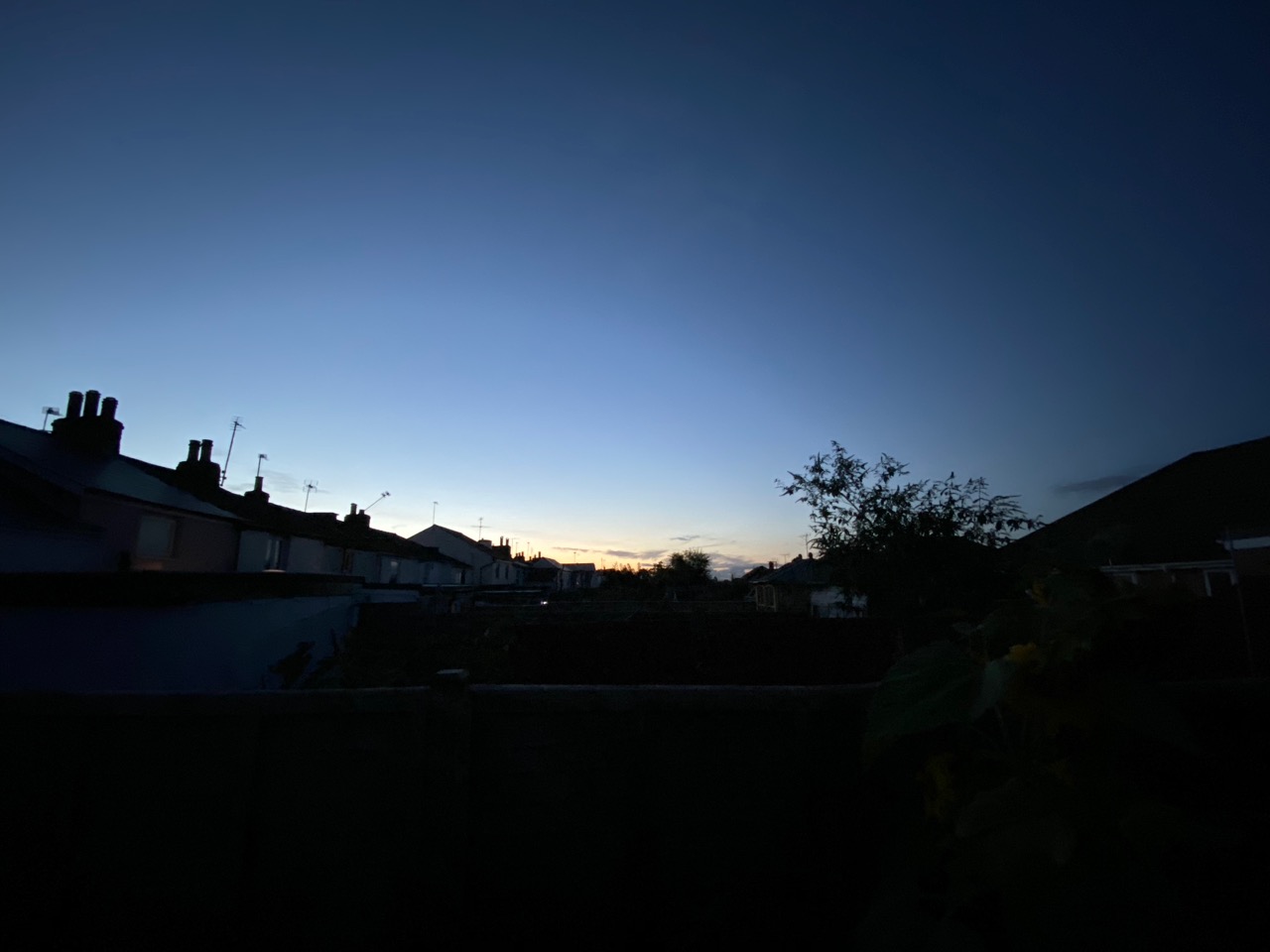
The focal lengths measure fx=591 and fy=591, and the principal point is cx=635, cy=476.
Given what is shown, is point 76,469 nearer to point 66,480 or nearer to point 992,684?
point 66,480

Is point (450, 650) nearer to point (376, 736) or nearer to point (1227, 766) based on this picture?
point (376, 736)

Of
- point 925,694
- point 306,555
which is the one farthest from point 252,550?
point 925,694

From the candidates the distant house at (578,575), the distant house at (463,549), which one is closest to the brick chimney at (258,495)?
the distant house at (463,549)

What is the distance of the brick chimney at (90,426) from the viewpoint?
18.9 metres

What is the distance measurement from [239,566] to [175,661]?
1776cm

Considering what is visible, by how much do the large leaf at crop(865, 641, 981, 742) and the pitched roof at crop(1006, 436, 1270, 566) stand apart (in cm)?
1078

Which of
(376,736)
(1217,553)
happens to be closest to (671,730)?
(376,736)

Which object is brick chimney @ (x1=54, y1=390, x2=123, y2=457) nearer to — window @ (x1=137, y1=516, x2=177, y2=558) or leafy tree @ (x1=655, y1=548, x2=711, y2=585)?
window @ (x1=137, y1=516, x2=177, y2=558)

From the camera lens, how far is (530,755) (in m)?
2.87

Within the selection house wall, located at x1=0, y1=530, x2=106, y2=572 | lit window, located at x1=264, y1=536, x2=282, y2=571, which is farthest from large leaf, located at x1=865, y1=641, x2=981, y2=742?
lit window, located at x1=264, y1=536, x2=282, y2=571

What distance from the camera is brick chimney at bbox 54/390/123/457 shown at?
62.1 ft

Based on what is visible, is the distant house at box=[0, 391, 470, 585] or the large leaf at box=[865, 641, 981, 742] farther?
the distant house at box=[0, 391, 470, 585]

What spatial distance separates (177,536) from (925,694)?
969 inches

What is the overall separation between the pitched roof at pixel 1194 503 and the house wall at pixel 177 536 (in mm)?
23607
